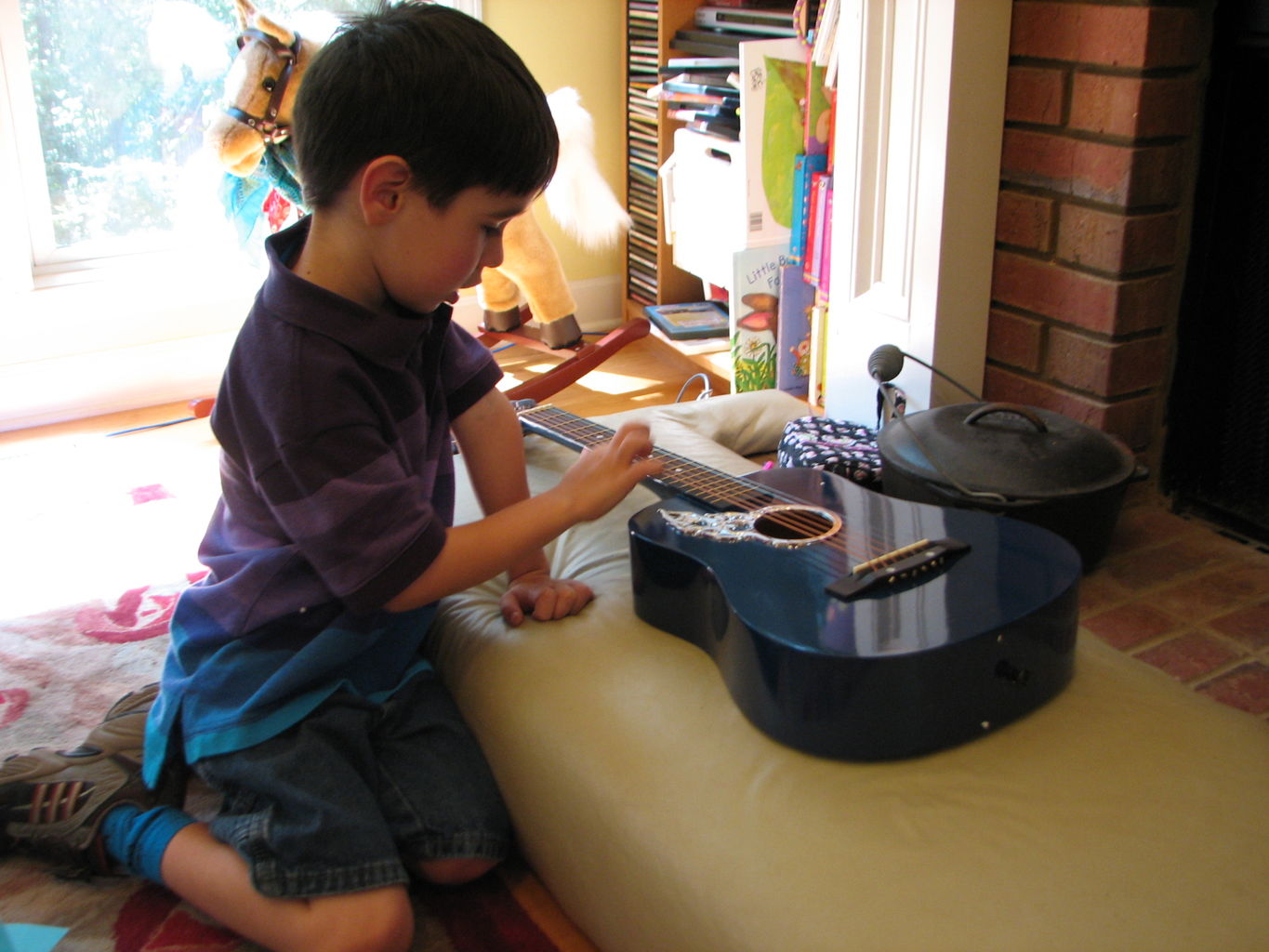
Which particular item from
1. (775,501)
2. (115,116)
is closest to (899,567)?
(775,501)

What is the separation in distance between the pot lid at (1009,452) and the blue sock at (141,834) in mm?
819

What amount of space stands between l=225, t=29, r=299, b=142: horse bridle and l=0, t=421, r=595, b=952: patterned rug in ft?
2.02

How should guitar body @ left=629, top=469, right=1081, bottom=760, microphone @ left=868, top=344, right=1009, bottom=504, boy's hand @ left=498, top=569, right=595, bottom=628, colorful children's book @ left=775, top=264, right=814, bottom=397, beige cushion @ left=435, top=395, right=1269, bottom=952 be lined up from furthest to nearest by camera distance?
colorful children's book @ left=775, top=264, right=814, bottom=397 → microphone @ left=868, top=344, right=1009, bottom=504 → boy's hand @ left=498, top=569, right=595, bottom=628 → guitar body @ left=629, top=469, right=1081, bottom=760 → beige cushion @ left=435, top=395, right=1269, bottom=952

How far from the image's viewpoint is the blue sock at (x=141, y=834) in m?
1.04

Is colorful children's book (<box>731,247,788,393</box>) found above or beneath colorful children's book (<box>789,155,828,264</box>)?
beneath

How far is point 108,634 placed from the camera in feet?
5.08

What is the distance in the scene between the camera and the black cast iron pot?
1.25 m

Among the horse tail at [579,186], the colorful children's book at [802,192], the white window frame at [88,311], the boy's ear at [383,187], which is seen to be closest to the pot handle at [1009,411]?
the boy's ear at [383,187]

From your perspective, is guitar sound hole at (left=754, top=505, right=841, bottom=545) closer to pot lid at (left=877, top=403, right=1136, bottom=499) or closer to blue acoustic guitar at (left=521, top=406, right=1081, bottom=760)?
blue acoustic guitar at (left=521, top=406, right=1081, bottom=760)

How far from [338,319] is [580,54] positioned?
1903mm

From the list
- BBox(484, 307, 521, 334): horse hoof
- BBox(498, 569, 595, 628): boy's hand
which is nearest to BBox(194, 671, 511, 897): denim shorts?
BBox(498, 569, 595, 628): boy's hand

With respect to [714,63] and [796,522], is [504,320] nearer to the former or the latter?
[714,63]

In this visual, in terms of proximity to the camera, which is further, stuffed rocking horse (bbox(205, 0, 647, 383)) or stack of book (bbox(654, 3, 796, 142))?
stack of book (bbox(654, 3, 796, 142))

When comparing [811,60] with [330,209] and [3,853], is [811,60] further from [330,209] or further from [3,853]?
[3,853]
